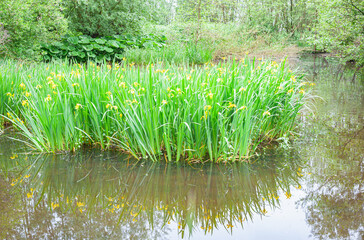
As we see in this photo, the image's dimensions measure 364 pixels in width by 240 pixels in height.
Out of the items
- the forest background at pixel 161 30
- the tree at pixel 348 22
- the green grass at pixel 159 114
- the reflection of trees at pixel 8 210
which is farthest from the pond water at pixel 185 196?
the tree at pixel 348 22

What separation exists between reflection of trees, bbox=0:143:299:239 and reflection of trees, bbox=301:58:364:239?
0.81 feet

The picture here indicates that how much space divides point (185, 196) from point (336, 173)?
1.37 metres

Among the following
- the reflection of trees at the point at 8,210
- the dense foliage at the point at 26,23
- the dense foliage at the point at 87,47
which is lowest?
the reflection of trees at the point at 8,210

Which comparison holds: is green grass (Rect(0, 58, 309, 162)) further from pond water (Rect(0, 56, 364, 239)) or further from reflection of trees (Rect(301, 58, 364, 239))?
reflection of trees (Rect(301, 58, 364, 239))

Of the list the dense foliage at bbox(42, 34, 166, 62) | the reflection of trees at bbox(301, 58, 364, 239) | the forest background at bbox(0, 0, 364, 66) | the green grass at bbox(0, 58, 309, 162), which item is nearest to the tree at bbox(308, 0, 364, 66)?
the forest background at bbox(0, 0, 364, 66)

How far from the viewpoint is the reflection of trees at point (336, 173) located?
79.4 inches

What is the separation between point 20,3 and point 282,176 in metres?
7.96

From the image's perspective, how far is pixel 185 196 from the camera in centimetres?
237

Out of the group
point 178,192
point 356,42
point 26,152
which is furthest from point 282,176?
point 356,42

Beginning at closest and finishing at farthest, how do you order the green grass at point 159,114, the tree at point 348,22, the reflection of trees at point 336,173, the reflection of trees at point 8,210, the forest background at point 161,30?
the reflection of trees at point 8,210 < the reflection of trees at point 336,173 < the green grass at point 159,114 < the forest background at point 161,30 < the tree at point 348,22

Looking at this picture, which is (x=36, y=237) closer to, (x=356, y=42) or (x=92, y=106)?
(x=92, y=106)

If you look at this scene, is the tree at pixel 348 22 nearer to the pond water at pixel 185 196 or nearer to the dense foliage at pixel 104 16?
the pond water at pixel 185 196

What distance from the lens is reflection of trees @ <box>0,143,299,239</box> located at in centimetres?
198

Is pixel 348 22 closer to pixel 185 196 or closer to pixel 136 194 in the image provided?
pixel 185 196
